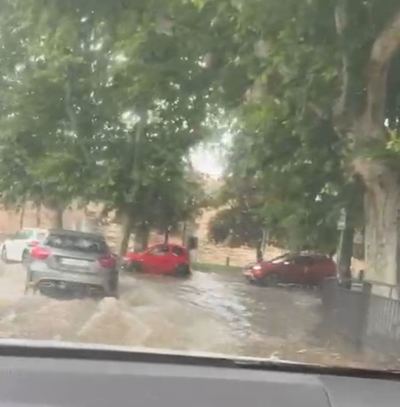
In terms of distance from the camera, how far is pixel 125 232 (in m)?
2.31

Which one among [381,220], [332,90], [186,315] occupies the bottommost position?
[186,315]

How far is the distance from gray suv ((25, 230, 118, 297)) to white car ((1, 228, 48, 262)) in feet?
0.06

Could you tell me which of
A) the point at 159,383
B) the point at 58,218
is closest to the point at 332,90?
the point at 58,218

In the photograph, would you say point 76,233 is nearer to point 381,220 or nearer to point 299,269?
point 299,269

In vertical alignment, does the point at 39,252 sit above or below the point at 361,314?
above

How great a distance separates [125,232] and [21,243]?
325 mm

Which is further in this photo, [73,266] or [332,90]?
[332,90]

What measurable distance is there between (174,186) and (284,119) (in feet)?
1.56

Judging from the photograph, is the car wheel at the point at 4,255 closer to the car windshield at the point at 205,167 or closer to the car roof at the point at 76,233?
the car windshield at the point at 205,167

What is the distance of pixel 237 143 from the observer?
2.46 meters

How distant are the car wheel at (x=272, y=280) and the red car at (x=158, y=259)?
0.26m

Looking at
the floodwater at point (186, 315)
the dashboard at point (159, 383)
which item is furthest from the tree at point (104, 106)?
the dashboard at point (159, 383)

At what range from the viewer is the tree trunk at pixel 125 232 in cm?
232

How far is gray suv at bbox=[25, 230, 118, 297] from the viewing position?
2.31 metres
